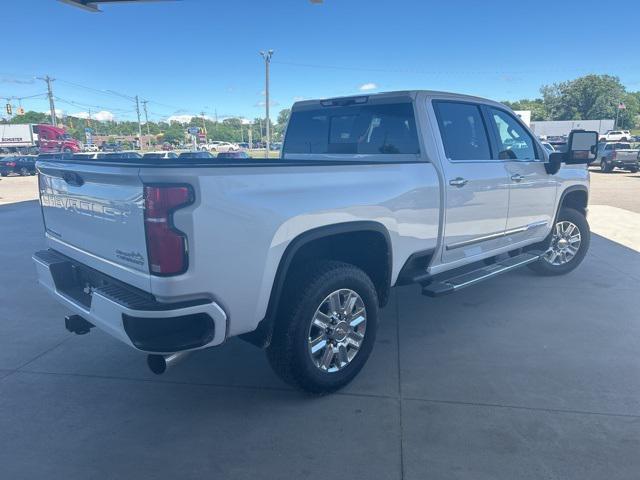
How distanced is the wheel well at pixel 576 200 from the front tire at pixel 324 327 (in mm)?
3754

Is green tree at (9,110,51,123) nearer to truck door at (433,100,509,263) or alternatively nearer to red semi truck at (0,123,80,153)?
red semi truck at (0,123,80,153)

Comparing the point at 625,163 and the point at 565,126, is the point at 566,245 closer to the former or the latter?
the point at 625,163

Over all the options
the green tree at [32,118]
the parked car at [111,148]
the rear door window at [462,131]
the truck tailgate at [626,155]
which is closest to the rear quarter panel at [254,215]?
the rear door window at [462,131]

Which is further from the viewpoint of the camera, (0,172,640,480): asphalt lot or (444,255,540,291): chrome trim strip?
(444,255,540,291): chrome trim strip

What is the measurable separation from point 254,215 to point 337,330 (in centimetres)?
111

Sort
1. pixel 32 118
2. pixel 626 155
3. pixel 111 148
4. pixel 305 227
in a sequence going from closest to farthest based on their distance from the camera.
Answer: pixel 305 227 → pixel 626 155 → pixel 111 148 → pixel 32 118

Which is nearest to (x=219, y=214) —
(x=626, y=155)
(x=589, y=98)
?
(x=626, y=155)

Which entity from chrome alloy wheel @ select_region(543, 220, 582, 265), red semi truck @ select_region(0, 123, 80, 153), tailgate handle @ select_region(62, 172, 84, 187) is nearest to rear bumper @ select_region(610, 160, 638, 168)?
chrome alloy wheel @ select_region(543, 220, 582, 265)

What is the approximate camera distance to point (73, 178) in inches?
114

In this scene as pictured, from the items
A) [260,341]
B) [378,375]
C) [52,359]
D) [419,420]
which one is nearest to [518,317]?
[378,375]

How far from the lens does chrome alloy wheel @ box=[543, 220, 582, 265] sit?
5922 mm

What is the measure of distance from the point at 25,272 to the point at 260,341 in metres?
5.10

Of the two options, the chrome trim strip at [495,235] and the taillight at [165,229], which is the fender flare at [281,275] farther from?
the chrome trim strip at [495,235]

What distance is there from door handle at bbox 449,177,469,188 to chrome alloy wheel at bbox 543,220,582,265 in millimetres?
2629
